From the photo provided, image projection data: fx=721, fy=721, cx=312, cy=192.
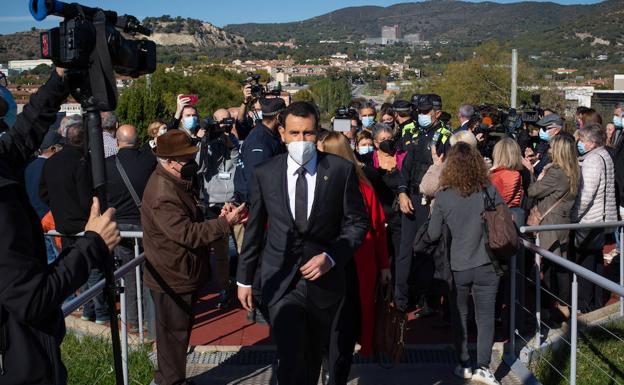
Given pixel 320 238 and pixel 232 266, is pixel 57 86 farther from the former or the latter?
pixel 232 266

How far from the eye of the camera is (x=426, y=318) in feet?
24.4

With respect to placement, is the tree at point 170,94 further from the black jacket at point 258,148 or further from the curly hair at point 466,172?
the curly hair at point 466,172

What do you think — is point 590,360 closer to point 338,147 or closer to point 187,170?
point 338,147

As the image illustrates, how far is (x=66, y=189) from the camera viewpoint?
6777mm

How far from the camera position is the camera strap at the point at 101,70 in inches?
116

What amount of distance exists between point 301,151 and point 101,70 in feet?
5.14

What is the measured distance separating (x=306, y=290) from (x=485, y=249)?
183 centimetres

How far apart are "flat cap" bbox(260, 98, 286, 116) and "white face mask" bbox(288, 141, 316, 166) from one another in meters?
2.82

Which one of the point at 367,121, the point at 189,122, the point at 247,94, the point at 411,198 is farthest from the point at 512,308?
the point at 367,121

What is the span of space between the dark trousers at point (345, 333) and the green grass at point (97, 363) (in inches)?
66.1

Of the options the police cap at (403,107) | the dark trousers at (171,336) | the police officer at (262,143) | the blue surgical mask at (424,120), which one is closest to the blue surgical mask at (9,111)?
the dark trousers at (171,336)

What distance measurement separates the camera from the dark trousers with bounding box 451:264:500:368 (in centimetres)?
552

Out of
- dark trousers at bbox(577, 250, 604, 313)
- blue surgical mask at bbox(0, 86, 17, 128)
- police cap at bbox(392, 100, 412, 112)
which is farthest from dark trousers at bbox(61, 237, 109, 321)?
dark trousers at bbox(577, 250, 604, 313)

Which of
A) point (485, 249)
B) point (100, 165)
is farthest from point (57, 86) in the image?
point (485, 249)
